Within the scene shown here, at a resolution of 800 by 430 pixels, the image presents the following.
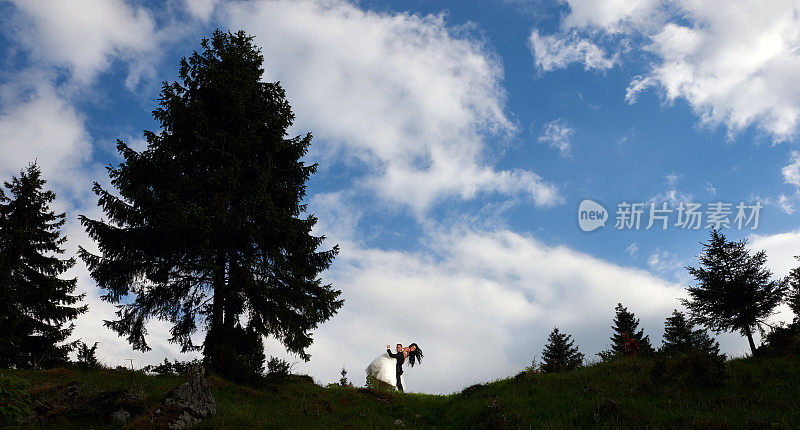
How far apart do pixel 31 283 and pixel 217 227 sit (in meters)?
12.3

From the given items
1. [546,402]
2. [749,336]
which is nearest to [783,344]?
[546,402]

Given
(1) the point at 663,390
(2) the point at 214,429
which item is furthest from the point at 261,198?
(1) the point at 663,390

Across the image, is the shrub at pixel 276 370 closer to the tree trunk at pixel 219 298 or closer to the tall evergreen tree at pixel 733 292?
the tree trunk at pixel 219 298

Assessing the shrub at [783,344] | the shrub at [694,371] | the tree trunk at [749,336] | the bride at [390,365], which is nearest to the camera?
the shrub at [694,371]

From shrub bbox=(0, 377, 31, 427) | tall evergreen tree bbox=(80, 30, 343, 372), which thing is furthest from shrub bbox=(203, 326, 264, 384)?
shrub bbox=(0, 377, 31, 427)

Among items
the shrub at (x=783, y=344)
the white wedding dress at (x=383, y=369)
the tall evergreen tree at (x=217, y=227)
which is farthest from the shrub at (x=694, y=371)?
the white wedding dress at (x=383, y=369)

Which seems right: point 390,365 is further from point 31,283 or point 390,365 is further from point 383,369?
point 31,283

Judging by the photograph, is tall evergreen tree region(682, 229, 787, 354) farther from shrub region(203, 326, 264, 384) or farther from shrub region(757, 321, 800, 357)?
shrub region(203, 326, 264, 384)

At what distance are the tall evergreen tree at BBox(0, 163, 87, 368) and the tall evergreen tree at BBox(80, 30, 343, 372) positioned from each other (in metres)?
7.45

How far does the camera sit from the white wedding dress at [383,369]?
26641mm

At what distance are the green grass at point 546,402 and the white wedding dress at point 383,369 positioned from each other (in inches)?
528

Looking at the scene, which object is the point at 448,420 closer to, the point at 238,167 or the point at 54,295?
the point at 238,167

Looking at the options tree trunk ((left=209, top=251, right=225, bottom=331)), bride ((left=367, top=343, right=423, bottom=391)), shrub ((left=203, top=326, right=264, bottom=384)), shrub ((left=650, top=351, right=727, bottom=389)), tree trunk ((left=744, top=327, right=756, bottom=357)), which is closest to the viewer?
shrub ((left=650, top=351, right=727, bottom=389))

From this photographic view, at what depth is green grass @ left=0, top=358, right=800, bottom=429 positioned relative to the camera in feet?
25.3
